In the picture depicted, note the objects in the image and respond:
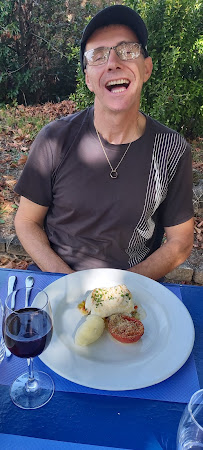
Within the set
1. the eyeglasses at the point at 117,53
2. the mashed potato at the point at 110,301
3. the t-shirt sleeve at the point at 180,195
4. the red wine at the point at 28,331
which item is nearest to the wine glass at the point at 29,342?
the red wine at the point at 28,331

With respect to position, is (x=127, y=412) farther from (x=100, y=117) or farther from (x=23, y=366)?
(x=100, y=117)

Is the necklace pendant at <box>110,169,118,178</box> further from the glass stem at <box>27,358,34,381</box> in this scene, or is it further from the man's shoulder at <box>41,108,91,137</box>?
the glass stem at <box>27,358,34,381</box>

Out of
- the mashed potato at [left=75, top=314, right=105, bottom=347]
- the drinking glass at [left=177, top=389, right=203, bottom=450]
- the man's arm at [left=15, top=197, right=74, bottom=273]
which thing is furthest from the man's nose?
the drinking glass at [left=177, top=389, right=203, bottom=450]

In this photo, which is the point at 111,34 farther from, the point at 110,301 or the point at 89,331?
the point at 89,331

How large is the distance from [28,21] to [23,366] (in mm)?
5620

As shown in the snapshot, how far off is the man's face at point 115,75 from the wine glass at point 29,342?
1.09 m

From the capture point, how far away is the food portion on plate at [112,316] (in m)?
1.23

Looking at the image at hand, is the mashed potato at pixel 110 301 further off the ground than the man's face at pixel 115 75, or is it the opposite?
the man's face at pixel 115 75

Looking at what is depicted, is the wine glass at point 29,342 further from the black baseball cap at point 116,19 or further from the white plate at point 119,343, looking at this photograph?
the black baseball cap at point 116,19

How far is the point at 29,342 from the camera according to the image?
101 centimetres

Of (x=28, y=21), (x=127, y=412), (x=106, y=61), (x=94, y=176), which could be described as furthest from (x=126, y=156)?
(x=28, y=21)

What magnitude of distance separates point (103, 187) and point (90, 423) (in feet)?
3.54

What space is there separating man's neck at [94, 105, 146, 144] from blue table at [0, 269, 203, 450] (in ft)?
4.03

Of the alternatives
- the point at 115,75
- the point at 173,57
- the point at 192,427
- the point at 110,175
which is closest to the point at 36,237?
the point at 110,175
